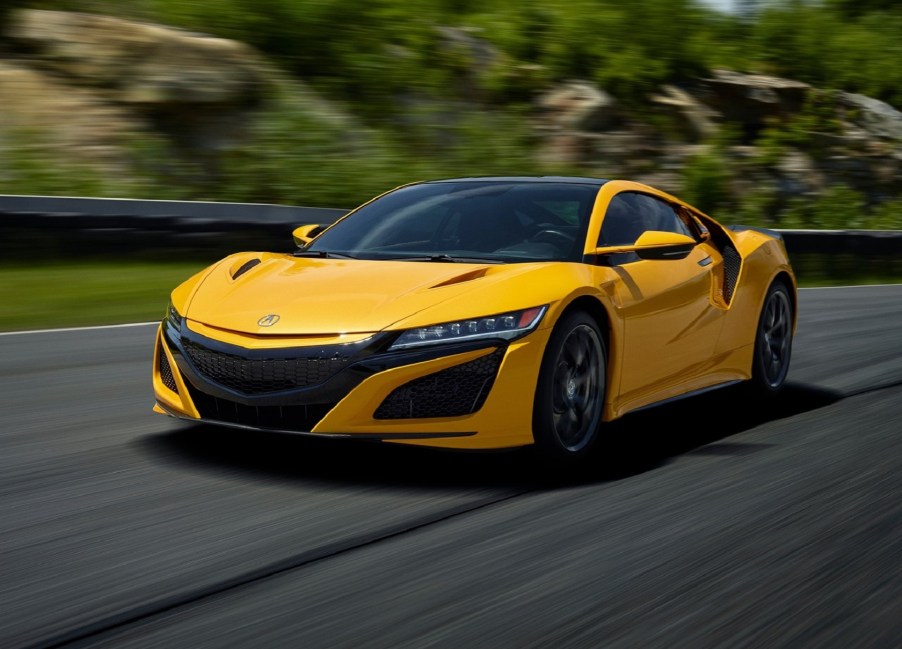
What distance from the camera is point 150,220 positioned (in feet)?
41.1

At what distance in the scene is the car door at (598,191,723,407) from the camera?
229 inches

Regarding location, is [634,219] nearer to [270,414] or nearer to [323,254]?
[323,254]

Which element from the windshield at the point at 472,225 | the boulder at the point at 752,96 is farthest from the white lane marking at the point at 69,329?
the boulder at the point at 752,96

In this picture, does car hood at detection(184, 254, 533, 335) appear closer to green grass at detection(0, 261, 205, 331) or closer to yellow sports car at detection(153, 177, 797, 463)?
yellow sports car at detection(153, 177, 797, 463)

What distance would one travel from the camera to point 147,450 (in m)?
5.43

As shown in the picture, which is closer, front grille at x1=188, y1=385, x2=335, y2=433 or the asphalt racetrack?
the asphalt racetrack

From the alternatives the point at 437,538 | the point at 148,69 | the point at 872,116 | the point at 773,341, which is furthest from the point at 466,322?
the point at 872,116

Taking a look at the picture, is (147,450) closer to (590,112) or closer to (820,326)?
(820,326)

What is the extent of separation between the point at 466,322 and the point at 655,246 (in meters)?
1.29

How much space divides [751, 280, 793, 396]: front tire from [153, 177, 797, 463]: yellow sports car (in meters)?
0.37

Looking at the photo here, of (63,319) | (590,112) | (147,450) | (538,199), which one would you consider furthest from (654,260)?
(590,112)

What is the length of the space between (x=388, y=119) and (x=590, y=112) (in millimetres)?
5203

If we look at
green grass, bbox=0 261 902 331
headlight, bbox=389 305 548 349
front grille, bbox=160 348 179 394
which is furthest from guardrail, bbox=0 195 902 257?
headlight, bbox=389 305 548 349

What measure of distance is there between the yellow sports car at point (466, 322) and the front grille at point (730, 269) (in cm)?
1
